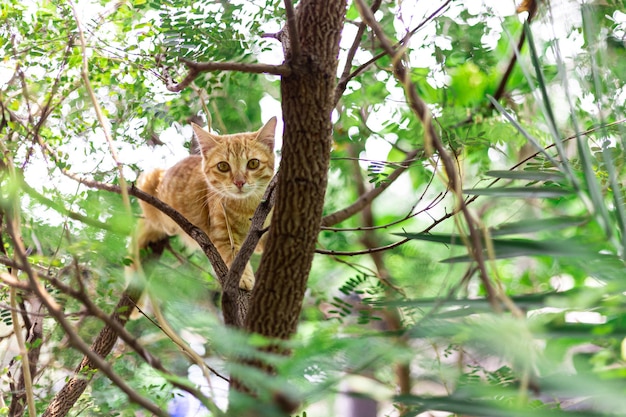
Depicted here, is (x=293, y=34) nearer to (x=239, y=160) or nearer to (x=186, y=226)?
(x=186, y=226)

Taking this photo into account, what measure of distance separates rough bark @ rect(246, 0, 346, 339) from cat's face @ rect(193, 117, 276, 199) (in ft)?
Answer: 3.80

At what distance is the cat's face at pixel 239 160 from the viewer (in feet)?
6.56

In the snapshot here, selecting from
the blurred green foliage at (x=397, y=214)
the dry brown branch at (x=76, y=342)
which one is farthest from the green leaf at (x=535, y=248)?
the dry brown branch at (x=76, y=342)

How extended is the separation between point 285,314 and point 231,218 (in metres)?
1.33

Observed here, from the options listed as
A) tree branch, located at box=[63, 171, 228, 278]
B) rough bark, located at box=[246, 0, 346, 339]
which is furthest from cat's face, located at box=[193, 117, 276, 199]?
rough bark, located at box=[246, 0, 346, 339]

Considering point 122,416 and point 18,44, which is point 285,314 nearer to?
point 122,416

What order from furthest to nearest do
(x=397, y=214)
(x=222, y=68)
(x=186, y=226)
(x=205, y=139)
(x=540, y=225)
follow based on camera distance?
(x=397, y=214) < (x=205, y=139) < (x=186, y=226) < (x=222, y=68) < (x=540, y=225)

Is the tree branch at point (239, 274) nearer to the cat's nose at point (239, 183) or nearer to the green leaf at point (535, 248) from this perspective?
the green leaf at point (535, 248)

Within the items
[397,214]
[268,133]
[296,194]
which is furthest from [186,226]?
[397,214]

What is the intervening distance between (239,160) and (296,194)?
1.22m

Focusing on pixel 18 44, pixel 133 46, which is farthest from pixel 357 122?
pixel 18 44

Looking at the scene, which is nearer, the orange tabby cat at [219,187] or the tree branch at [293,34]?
the tree branch at [293,34]

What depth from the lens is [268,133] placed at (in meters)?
2.05

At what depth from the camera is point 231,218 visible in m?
2.14
